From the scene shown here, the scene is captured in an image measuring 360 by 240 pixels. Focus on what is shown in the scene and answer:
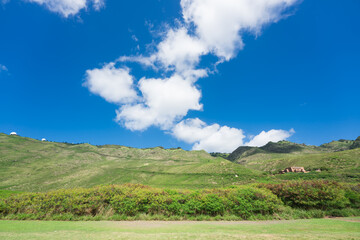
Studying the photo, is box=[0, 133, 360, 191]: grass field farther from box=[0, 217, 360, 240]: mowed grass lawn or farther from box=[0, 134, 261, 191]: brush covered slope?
box=[0, 217, 360, 240]: mowed grass lawn

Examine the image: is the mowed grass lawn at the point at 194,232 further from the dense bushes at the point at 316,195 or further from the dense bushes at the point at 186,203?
the dense bushes at the point at 316,195

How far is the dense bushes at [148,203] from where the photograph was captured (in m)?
11.0

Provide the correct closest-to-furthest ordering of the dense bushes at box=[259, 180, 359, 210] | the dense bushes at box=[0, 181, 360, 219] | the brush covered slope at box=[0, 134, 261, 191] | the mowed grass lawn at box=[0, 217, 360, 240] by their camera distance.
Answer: the mowed grass lawn at box=[0, 217, 360, 240] < the dense bushes at box=[0, 181, 360, 219] < the dense bushes at box=[259, 180, 359, 210] < the brush covered slope at box=[0, 134, 261, 191]

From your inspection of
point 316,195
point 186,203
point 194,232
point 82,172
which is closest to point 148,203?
point 186,203

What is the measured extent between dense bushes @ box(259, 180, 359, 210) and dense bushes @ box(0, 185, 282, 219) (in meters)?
1.27

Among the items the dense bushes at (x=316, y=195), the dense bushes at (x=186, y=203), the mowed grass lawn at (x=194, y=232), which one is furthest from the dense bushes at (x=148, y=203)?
the mowed grass lawn at (x=194, y=232)

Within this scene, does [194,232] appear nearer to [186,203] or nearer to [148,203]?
[186,203]

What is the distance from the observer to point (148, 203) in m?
11.4

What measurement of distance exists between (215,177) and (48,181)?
78.8m

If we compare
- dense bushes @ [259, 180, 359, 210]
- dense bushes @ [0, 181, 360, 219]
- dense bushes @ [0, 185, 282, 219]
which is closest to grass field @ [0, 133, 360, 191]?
dense bushes @ [259, 180, 359, 210]

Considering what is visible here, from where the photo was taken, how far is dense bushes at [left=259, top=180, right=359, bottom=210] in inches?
468

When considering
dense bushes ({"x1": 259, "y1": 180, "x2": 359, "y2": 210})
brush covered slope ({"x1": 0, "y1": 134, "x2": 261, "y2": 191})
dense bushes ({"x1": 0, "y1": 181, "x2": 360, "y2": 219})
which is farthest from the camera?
brush covered slope ({"x1": 0, "y1": 134, "x2": 261, "y2": 191})

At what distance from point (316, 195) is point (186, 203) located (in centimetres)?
839

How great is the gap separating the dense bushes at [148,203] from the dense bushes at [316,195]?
1.27m
